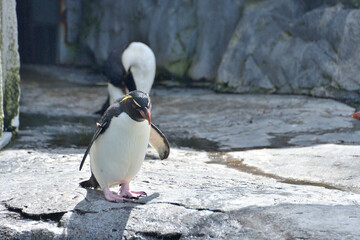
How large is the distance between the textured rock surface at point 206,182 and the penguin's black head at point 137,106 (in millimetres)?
440

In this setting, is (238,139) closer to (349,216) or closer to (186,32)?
(349,216)

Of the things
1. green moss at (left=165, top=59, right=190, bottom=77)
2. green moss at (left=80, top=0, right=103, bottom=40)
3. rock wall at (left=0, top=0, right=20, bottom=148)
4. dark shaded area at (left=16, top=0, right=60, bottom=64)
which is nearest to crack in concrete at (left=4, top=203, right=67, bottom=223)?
rock wall at (left=0, top=0, right=20, bottom=148)

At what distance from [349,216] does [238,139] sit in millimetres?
2585

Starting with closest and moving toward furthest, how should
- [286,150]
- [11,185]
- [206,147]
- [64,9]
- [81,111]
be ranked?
[11,185], [286,150], [206,147], [81,111], [64,9]

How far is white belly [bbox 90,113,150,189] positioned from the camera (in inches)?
104

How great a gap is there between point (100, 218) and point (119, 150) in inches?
14.8

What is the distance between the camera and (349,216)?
7.71 ft

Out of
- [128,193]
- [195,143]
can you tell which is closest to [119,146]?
[128,193]

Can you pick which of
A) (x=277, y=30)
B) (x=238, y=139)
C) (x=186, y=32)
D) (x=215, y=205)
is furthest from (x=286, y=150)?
(x=186, y=32)

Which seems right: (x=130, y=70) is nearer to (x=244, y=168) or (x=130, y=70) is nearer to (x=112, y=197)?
(x=244, y=168)

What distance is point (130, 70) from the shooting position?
6.24 m

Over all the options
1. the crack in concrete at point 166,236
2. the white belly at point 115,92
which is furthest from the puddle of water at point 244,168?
the white belly at point 115,92

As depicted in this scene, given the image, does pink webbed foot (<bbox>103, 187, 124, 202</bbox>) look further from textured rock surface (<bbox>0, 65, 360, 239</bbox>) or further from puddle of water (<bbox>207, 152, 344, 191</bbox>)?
puddle of water (<bbox>207, 152, 344, 191</bbox>)

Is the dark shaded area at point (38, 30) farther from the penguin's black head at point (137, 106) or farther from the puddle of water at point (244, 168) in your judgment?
the penguin's black head at point (137, 106)
